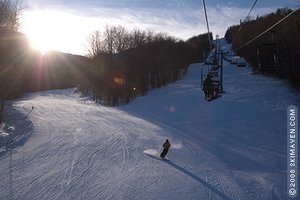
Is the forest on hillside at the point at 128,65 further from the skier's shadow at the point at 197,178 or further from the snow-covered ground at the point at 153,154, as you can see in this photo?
the skier's shadow at the point at 197,178

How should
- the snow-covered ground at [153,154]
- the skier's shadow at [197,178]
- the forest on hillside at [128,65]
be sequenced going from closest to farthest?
the skier's shadow at [197,178], the snow-covered ground at [153,154], the forest on hillside at [128,65]

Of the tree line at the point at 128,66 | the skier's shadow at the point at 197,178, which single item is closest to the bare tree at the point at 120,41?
the tree line at the point at 128,66

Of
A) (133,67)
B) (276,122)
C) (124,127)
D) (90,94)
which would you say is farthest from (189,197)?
(90,94)

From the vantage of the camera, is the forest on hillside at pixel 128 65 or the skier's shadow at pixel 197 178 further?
the forest on hillside at pixel 128 65

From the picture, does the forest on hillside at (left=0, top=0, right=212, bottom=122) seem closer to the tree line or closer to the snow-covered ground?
the tree line

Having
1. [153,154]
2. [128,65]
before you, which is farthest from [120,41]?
[153,154]

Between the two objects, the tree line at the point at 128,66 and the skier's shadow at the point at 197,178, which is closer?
the skier's shadow at the point at 197,178

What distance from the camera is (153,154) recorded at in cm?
1955

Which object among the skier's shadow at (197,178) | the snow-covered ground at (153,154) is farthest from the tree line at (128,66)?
the skier's shadow at (197,178)

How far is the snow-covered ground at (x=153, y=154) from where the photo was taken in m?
13.5

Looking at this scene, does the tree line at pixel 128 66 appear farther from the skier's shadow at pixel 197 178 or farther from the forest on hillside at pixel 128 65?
the skier's shadow at pixel 197 178

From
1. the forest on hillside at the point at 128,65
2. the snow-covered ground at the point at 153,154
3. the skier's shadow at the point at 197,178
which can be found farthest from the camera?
the forest on hillside at the point at 128,65

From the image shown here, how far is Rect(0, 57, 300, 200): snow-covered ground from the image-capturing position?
13.5 meters

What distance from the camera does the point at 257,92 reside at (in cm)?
4272
